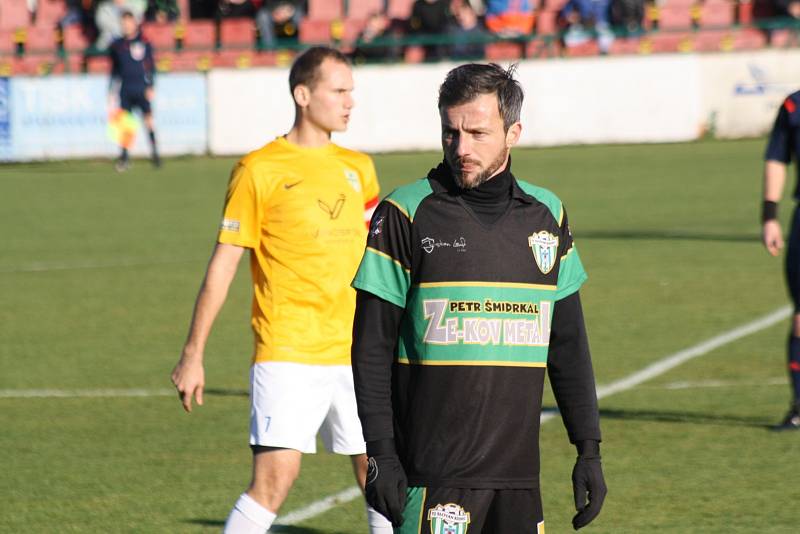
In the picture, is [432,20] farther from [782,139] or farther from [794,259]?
[794,259]

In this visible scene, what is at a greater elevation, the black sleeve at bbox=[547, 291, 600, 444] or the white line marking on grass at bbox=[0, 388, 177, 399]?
the black sleeve at bbox=[547, 291, 600, 444]

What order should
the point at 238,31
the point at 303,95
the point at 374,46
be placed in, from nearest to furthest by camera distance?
the point at 303,95 < the point at 374,46 < the point at 238,31

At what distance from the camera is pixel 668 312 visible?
13.0m

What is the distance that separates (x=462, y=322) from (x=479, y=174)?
0.41 meters

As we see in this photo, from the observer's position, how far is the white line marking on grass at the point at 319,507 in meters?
7.27

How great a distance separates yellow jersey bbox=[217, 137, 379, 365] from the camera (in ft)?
19.9

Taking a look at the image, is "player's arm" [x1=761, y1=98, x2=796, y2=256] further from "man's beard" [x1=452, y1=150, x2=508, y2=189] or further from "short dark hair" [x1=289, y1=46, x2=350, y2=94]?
"man's beard" [x1=452, y1=150, x2=508, y2=189]

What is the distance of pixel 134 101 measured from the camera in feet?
92.8

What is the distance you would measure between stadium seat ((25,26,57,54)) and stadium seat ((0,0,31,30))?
2579mm

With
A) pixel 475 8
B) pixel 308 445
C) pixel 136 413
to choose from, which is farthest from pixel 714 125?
pixel 308 445

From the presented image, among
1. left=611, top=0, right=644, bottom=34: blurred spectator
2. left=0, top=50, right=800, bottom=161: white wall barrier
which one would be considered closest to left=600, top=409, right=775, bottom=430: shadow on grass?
left=0, top=50, right=800, bottom=161: white wall barrier

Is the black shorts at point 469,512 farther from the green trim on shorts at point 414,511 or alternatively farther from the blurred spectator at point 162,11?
the blurred spectator at point 162,11

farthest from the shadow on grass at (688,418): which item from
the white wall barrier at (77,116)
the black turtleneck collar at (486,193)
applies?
the white wall barrier at (77,116)

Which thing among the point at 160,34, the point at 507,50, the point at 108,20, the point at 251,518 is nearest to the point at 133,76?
the point at 108,20
